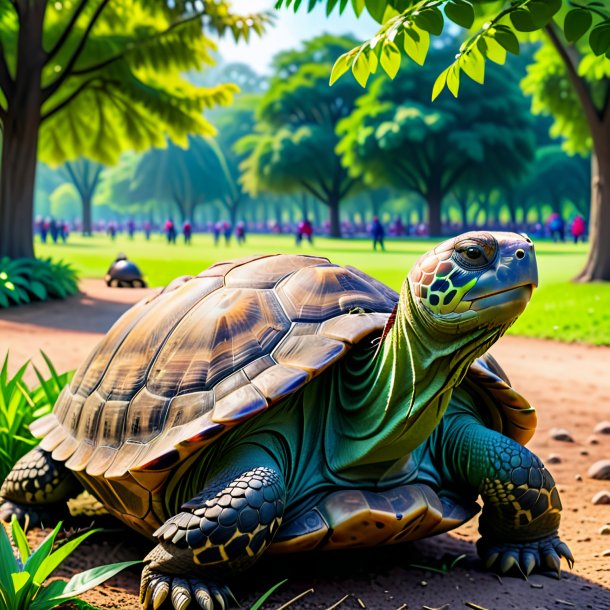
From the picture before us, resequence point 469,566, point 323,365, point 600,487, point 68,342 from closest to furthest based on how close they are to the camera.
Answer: point 323,365, point 469,566, point 600,487, point 68,342

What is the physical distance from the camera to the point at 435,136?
3544cm

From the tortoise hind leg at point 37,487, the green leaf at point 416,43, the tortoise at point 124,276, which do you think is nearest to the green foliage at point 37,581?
the tortoise hind leg at point 37,487

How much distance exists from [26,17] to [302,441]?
45.4ft

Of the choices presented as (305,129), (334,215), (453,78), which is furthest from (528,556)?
(334,215)

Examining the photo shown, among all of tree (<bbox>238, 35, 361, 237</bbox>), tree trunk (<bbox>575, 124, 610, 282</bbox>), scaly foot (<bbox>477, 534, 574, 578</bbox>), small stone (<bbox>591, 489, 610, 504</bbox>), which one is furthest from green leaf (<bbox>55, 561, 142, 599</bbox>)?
tree (<bbox>238, 35, 361, 237</bbox>)

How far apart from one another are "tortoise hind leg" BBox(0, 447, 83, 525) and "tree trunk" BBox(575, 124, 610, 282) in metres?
14.2

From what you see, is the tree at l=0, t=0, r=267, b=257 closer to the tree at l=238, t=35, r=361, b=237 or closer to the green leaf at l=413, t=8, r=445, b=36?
the green leaf at l=413, t=8, r=445, b=36

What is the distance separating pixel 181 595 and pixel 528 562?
1.32 m

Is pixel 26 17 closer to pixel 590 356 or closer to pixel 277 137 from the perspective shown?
pixel 590 356

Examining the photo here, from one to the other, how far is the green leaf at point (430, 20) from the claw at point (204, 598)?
208 centimetres

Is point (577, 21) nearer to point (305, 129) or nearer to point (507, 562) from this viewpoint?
point (507, 562)

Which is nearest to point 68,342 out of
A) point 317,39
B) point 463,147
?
point 463,147

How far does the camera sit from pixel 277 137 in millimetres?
41156

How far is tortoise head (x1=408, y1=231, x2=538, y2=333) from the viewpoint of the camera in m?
2.07
